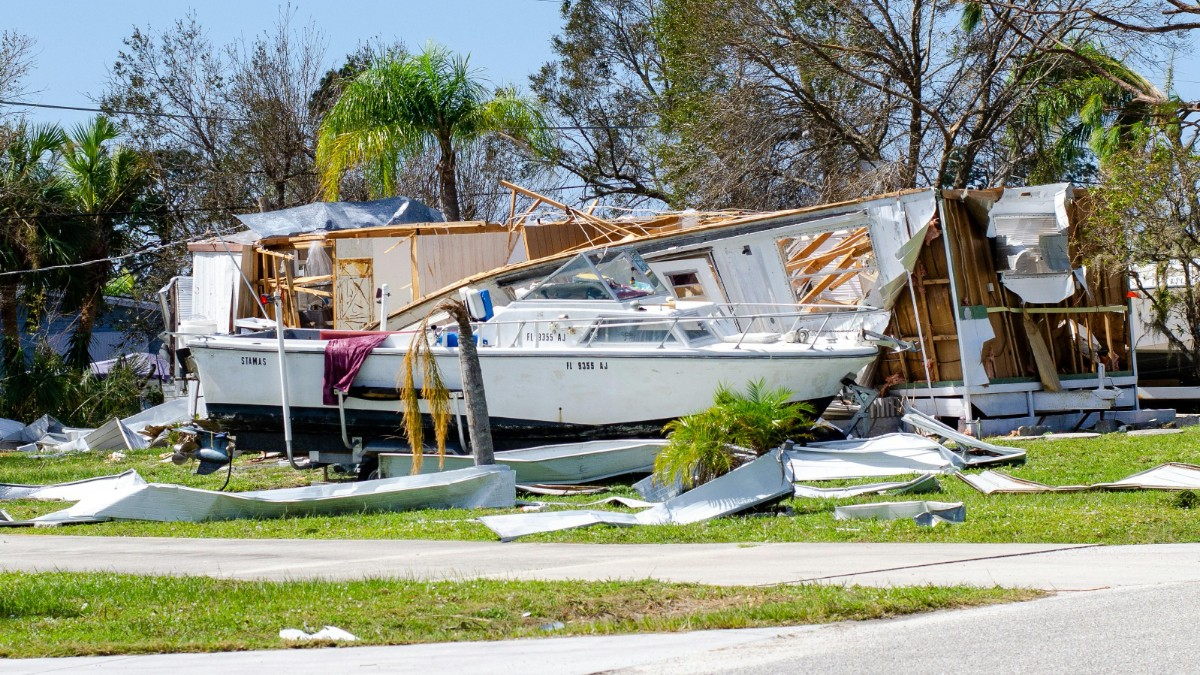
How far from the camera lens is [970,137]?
29172 millimetres

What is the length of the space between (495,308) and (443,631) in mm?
14025

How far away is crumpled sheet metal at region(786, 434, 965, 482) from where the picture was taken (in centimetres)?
1523

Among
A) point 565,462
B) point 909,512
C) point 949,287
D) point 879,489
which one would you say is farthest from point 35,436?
point 909,512

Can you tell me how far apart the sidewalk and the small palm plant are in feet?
11.1

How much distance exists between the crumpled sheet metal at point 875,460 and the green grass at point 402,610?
7.31m

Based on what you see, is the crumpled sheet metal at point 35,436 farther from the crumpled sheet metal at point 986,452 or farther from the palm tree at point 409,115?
the crumpled sheet metal at point 986,452

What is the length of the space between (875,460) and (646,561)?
6626 millimetres

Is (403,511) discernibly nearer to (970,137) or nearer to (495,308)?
(495,308)

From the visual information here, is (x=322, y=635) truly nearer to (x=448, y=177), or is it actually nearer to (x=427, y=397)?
(x=427, y=397)

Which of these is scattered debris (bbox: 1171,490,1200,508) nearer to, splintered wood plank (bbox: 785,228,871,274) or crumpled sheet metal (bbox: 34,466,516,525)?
crumpled sheet metal (bbox: 34,466,516,525)

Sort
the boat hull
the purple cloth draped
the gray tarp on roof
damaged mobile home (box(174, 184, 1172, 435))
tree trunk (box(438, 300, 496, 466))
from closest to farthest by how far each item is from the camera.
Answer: tree trunk (box(438, 300, 496, 466)), the boat hull, the purple cloth draped, damaged mobile home (box(174, 184, 1172, 435)), the gray tarp on roof

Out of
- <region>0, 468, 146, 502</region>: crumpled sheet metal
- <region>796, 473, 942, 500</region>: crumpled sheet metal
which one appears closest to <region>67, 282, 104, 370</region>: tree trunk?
<region>0, 468, 146, 502</region>: crumpled sheet metal

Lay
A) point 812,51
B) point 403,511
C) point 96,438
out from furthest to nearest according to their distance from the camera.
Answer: point 812,51 < point 96,438 < point 403,511

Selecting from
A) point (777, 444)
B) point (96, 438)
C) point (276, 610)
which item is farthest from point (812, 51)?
point (276, 610)
